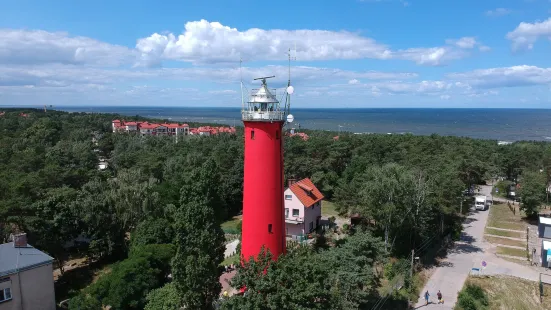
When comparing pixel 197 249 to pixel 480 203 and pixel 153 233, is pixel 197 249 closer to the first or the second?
pixel 153 233

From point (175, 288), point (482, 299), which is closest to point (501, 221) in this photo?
point (482, 299)

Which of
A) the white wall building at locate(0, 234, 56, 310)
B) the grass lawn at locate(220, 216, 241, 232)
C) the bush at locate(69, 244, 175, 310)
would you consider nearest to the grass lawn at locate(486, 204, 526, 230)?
the grass lawn at locate(220, 216, 241, 232)

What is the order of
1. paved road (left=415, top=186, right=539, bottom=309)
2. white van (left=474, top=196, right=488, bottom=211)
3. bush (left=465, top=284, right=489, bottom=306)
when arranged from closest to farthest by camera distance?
bush (left=465, top=284, right=489, bottom=306)
paved road (left=415, top=186, right=539, bottom=309)
white van (left=474, top=196, right=488, bottom=211)

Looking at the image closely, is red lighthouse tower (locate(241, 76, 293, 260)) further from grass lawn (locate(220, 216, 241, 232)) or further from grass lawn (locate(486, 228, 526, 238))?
grass lawn (locate(486, 228, 526, 238))

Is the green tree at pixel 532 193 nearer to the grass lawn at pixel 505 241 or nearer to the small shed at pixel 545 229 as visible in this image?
the small shed at pixel 545 229

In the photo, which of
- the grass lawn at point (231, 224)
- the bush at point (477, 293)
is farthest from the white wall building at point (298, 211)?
the bush at point (477, 293)

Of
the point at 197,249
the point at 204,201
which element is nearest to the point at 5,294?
the point at 197,249

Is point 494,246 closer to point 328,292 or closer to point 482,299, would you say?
point 482,299
